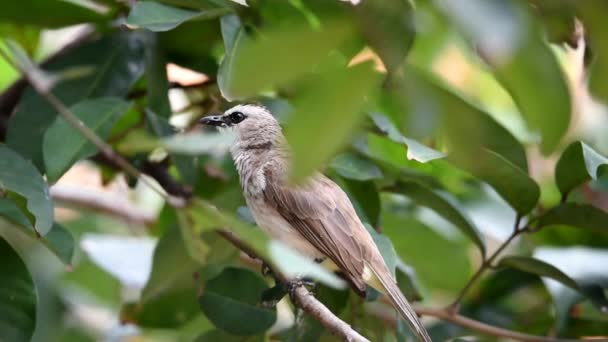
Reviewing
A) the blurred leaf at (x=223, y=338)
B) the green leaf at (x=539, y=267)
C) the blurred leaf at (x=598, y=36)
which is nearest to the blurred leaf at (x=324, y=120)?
the blurred leaf at (x=598, y=36)

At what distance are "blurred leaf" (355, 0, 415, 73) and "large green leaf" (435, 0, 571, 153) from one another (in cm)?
7

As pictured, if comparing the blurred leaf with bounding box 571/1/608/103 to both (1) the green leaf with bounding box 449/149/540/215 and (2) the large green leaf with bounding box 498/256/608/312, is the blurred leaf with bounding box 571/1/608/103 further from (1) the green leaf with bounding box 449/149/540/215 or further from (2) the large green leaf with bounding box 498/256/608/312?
(2) the large green leaf with bounding box 498/256/608/312

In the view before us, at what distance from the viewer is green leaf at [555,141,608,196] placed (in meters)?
→ 2.24

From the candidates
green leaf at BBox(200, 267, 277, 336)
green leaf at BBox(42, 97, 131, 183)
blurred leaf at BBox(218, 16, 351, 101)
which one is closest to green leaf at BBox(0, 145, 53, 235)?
green leaf at BBox(42, 97, 131, 183)

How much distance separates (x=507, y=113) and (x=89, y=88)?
203cm

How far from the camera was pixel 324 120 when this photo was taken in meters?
0.89

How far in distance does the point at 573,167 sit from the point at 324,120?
164 cm

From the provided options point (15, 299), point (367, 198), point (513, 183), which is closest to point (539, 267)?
point (513, 183)

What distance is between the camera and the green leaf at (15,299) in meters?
2.09

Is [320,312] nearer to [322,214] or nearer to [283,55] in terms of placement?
[322,214]

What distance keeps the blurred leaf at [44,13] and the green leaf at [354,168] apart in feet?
2.87

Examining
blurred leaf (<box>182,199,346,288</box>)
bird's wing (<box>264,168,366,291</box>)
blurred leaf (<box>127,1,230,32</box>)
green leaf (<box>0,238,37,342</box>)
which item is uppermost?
blurred leaf (<box>182,199,346,288</box>)

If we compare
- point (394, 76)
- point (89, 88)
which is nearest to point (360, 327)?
point (89, 88)

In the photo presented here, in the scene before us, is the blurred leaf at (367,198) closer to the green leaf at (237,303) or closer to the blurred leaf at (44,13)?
the green leaf at (237,303)
